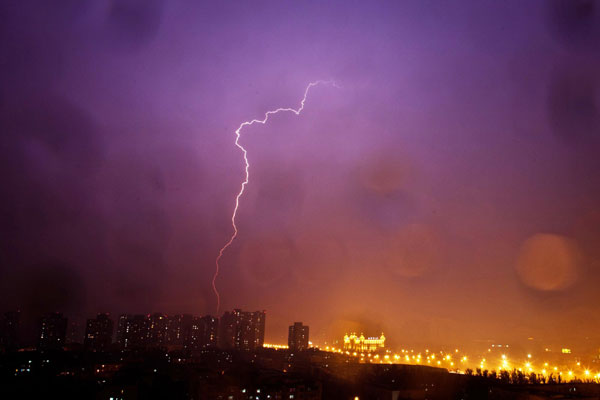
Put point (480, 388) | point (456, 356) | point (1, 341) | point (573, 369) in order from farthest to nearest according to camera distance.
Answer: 1. point (456, 356)
2. point (1, 341)
3. point (573, 369)
4. point (480, 388)

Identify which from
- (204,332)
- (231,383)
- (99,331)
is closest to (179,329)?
(204,332)

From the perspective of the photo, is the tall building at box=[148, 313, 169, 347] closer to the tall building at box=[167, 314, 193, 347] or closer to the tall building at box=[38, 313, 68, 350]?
the tall building at box=[167, 314, 193, 347]

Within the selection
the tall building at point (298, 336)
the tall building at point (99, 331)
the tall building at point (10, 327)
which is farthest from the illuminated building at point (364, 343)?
the tall building at point (10, 327)

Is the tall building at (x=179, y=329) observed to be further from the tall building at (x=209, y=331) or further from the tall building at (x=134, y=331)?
the tall building at (x=134, y=331)

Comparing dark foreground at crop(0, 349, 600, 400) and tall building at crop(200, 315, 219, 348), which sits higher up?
tall building at crop(200, 315, 219, 348)

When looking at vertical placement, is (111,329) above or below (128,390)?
above

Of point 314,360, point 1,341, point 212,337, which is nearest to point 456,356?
point 314,360

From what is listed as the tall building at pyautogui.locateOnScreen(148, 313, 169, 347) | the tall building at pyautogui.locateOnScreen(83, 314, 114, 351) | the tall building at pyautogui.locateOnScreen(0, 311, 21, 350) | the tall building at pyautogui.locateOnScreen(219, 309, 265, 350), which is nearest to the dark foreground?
the tall building at pyautogui.locateOnScreen(83, 314, 114, 351)

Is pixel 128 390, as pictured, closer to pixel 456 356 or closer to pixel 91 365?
pixel 91 365
